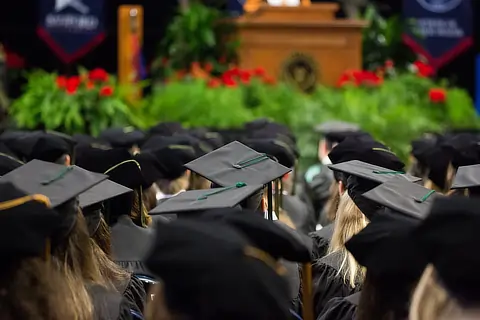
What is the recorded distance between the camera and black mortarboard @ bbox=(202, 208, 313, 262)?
7.84ft

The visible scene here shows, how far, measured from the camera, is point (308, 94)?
1141cm

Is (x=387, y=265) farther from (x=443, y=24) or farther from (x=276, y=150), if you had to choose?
(x=443, y=24)

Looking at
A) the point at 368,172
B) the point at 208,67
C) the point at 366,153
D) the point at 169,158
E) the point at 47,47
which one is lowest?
the point at 47,47

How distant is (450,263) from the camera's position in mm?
2098

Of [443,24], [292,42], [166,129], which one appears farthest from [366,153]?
[443,24]

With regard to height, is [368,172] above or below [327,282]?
above

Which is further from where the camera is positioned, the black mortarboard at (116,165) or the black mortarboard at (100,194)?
the black mortarboard at (116,165)

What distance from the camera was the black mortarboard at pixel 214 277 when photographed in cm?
198

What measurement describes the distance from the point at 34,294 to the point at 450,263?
1025 mm

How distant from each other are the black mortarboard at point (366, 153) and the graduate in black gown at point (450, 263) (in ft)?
7.46

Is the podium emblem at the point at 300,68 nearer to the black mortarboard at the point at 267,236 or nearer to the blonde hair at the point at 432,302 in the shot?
the black mortarboard at the point at 267,236

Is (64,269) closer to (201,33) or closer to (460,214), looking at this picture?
(460,214)

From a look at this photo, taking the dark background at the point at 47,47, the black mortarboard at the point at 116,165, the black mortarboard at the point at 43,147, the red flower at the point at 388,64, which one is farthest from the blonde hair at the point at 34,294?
the dark background at the point at 47,47

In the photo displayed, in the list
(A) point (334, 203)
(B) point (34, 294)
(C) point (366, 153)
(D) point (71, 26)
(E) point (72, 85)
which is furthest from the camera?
(D) point (71, 26)
